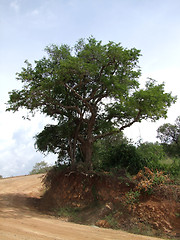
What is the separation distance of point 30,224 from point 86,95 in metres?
8.86

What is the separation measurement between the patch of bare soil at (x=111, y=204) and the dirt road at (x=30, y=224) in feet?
3.45

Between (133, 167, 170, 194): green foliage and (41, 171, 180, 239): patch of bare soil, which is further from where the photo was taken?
(133, 167, 170, 194): green foliage

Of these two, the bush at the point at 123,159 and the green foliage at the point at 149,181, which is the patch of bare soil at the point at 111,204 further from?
the bush at the point at 123,159

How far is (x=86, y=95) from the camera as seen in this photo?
15.7 metres

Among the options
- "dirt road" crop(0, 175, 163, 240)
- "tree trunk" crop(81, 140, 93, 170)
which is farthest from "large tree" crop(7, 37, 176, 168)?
"dirt road" crop(0, 175, 163, 240)

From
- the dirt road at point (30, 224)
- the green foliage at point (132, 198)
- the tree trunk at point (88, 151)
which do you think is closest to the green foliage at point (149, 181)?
the green foliage at point (132, 198)

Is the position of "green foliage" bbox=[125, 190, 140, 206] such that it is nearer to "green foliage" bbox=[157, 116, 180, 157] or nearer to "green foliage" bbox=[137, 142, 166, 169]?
"green foliage" bbox=[137, 142, 166, 169]

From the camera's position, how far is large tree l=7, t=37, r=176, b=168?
1306 centimetres

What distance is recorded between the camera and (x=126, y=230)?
9.97 m

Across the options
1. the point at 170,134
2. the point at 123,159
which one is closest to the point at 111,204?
the point at 123,159

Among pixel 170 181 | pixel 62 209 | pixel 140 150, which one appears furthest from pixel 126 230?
pixel 140 150

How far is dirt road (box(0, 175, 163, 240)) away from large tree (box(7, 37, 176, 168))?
3.53 metres

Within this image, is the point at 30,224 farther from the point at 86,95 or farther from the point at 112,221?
the point at 86,95

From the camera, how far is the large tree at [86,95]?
1306cm
